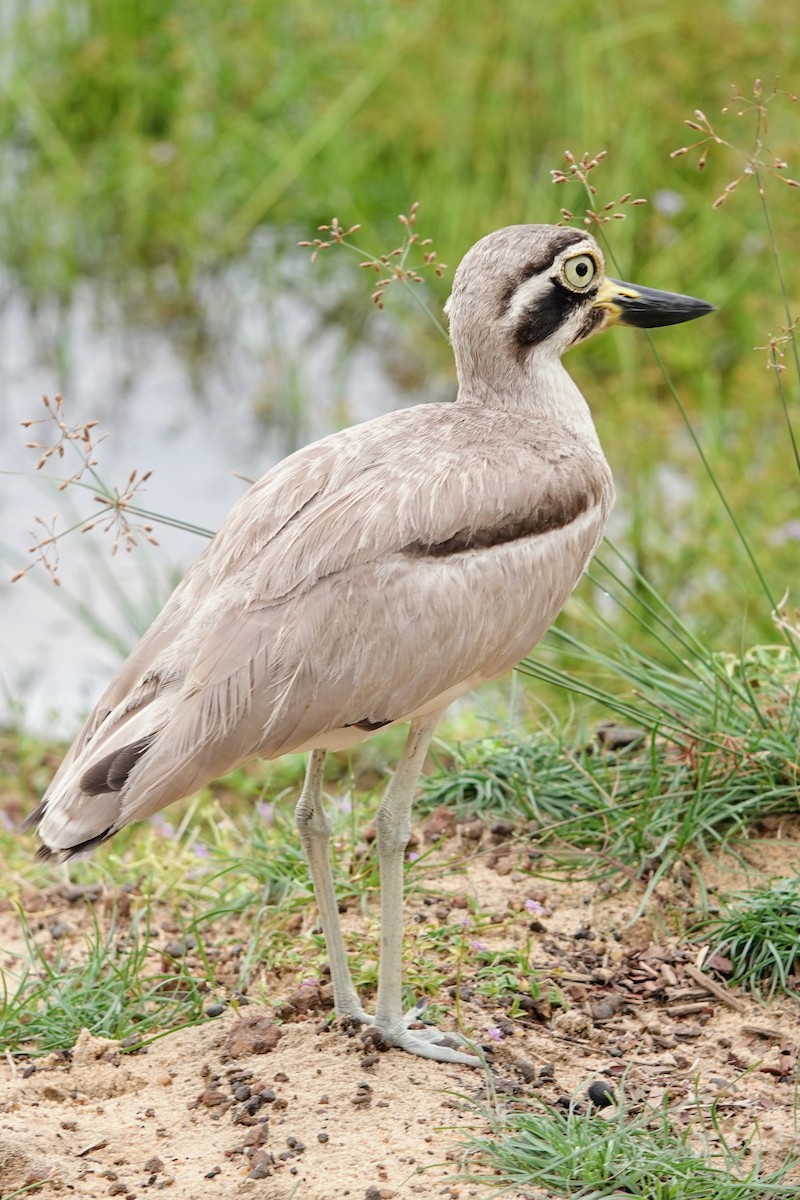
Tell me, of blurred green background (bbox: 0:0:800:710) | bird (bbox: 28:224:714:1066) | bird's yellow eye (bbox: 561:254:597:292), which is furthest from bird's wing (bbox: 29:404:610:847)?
blurred green background (bbox: 0:0:800:710)

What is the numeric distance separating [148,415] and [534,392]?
4714mm

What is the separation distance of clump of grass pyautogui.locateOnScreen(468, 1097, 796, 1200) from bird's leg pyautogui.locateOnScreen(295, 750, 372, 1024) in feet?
1.81

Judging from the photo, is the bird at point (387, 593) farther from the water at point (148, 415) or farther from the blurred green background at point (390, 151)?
the blurred green background at point (390, 151)

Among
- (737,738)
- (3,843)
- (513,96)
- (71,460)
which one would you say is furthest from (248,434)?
(737,738)

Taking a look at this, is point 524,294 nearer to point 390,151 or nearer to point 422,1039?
point 422,1039

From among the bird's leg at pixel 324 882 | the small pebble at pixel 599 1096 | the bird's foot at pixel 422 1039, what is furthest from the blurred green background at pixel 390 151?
the small pebble at pixel 599 1096

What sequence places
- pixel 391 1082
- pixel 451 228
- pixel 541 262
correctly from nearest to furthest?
pixel 391 1082
pixel 541 262
pixel 451 228

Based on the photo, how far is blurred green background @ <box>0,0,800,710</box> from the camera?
8.09 m

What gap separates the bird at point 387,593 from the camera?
3225mm

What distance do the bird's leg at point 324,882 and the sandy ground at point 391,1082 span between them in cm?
7

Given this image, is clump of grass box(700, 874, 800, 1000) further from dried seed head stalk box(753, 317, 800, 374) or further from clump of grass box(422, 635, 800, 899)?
dried seed head stalk box(753, 317, 800, 374)

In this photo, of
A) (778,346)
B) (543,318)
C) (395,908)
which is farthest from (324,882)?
(778,346)

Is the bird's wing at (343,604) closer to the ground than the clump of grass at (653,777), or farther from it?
farther from it

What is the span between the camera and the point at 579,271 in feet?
12.2
